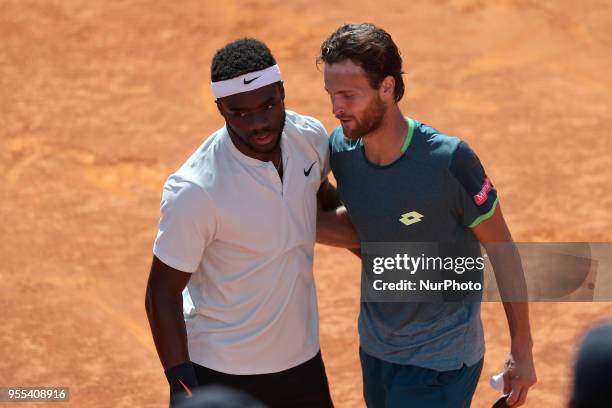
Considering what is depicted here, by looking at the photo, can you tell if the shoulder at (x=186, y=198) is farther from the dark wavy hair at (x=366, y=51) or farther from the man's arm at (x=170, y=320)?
the dark wavy hair at (x=366, y=51)

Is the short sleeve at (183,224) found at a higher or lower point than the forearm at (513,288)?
higher

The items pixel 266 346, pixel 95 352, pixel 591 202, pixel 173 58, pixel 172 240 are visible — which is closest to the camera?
pixel 172 240

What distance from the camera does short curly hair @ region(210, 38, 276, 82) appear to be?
14.2 ft

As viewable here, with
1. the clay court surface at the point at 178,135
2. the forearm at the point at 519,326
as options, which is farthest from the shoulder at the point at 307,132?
the clay court surface at the point at 178,135

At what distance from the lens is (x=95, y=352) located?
6.93 meters

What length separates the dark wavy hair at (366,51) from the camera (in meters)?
4.30

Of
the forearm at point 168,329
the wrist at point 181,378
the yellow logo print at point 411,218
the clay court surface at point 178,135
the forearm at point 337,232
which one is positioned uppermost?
the yellow logo print at point 411,218

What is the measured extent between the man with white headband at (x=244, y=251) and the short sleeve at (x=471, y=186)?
64 centimetres

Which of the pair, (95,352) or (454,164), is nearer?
(454,164)

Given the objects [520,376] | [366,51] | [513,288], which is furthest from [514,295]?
[366,51]

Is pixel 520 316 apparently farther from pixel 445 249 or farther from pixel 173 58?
pixel 173 58

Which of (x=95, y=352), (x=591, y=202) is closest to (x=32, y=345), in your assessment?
(x=95, y=352)

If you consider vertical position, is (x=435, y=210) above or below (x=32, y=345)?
above

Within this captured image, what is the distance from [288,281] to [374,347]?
454 millimetres
